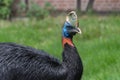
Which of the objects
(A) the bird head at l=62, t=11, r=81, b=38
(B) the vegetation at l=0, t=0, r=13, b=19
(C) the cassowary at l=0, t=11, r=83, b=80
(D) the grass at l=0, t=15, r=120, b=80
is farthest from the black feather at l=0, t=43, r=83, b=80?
(B) the vegetation at l=0, t=0, r=13, b=19

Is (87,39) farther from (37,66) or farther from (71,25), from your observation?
(37,66)

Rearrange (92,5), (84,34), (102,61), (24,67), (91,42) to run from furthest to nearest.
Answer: (92,5) → (84,34) → (91,42) → (102,61) → (24,67)

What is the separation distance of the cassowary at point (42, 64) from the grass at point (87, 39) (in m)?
1.47

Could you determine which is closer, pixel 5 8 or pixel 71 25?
pixel 71 25

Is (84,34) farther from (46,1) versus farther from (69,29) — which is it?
(69,29)

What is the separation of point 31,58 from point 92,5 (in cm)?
→ 705

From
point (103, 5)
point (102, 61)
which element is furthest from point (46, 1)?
point (102, 61)

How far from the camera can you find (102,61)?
8211 millimetres

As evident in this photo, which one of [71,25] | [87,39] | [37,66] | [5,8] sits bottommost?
[5,8]

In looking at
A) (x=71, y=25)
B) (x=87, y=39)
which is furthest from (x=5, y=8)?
(x=71, y=25)

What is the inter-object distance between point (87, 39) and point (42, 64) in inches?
166

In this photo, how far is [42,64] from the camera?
594 cm

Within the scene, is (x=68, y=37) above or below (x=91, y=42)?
above

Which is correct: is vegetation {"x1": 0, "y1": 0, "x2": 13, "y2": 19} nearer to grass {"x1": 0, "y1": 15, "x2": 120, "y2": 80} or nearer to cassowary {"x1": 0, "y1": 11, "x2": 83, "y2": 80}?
grass {"x1": 0, "y1": 15, "x2": 120, "y2": 80}
